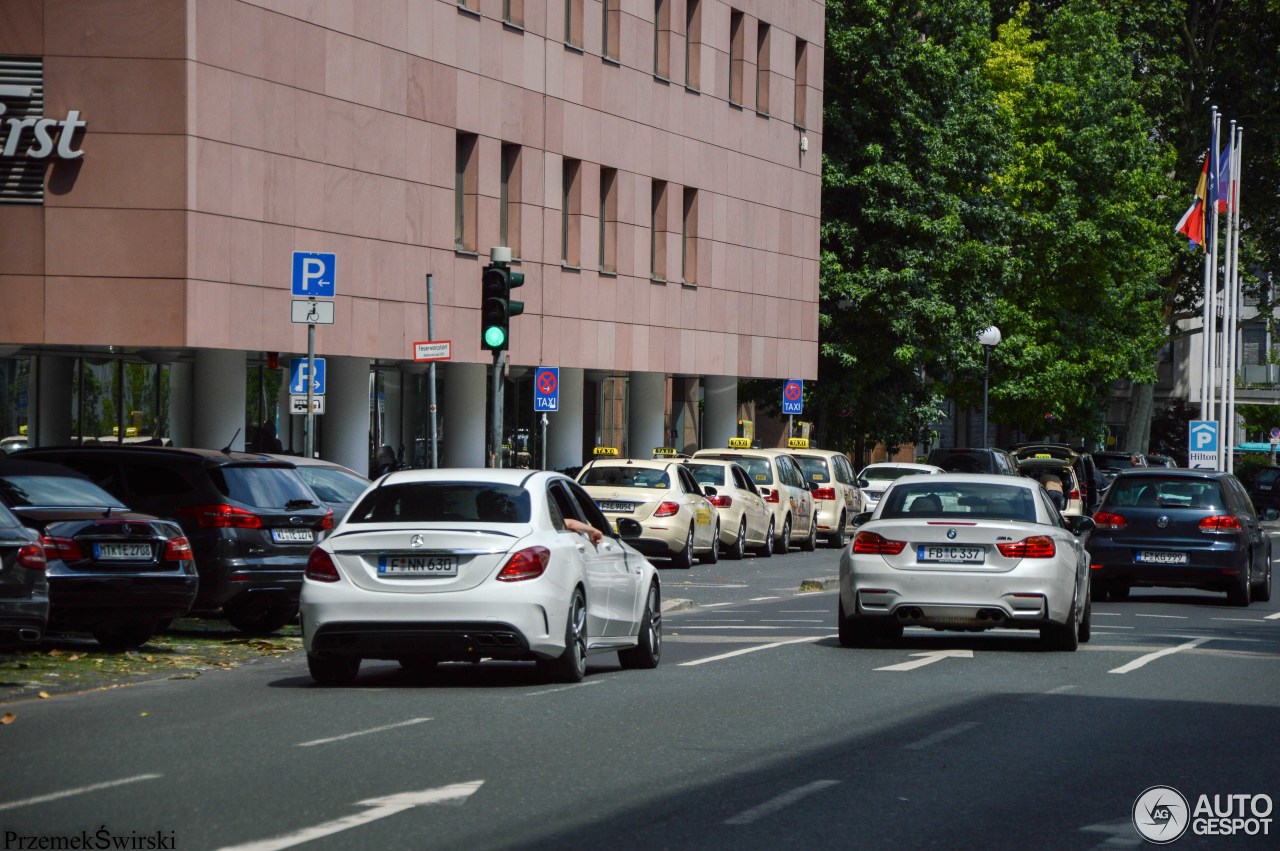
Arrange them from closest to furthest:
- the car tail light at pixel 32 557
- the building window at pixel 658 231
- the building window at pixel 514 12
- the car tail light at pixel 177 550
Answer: the car tail light at pixel 32 557 → the car tail light at pixel 177 550 → the building window at pixel 514 12 → the building window at pixel 658 231

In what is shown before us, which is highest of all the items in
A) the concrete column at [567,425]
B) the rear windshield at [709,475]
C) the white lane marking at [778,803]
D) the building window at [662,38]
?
the building window at [662,38]

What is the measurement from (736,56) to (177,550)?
36.2 m

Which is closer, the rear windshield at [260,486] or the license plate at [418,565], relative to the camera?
the license plate at [418,565]

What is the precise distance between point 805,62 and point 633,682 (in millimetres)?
40685

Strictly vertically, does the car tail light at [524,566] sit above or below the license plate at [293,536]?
above

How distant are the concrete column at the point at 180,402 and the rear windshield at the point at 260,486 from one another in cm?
1621

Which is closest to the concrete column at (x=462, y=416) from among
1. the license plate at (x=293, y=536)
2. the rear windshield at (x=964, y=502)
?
the license plate at (x=293, y=536)

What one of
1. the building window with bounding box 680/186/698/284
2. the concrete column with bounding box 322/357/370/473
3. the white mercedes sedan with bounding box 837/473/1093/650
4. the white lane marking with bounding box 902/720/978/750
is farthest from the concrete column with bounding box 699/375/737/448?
the white lane marking with bounding box 902/720/978/750

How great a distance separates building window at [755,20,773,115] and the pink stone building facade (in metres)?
0.06

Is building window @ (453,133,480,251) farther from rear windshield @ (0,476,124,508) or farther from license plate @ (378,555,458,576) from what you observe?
license plate @ (378,555,458,576)

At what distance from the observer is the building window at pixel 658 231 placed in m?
47.2

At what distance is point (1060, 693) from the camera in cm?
1434

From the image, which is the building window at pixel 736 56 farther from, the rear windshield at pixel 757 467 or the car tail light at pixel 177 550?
the car tail light at pixel 177 550

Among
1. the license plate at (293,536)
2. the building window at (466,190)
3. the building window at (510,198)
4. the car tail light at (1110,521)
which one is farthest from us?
the building window at (510,198)
